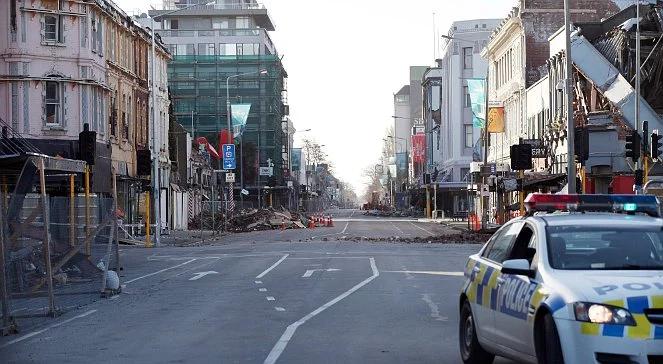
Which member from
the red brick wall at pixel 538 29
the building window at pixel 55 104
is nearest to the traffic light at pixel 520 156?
the building window at pixel 55 104

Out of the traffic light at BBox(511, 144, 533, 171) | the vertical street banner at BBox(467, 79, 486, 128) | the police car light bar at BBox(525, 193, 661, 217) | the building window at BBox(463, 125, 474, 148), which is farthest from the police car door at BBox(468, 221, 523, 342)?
the building window at BBox(463, 125, 474, 148)

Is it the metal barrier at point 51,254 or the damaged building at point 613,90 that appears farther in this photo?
the damaged building at point 613,90

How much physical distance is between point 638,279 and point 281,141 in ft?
360

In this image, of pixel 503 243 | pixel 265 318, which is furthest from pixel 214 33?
pixel 503 243

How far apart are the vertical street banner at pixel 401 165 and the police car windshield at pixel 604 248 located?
14435cm

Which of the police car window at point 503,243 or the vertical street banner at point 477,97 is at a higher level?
the vertical street banner at point 477,97

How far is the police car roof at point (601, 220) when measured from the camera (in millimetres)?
9773

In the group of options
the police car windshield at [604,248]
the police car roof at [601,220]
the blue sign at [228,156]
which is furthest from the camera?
the blue sign at [228,156]

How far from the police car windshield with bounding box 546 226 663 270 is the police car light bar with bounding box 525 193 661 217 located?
1.04 metres

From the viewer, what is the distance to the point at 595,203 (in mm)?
10891

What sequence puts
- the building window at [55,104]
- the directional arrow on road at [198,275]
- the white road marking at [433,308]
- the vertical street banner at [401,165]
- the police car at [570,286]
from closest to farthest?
the police car at [570,286] → the white road marking at [433,308] → the directional arrow on road at [198,275] → the building window at [55,104] → the vertical street banner at [401,165]

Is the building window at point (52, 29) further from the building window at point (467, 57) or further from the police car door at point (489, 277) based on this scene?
the building window at point (467, 57)

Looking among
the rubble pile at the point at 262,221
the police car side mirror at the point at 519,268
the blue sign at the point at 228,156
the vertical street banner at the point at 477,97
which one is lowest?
the rubble pile at the point at 262,221

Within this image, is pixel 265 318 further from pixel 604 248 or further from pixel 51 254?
pixel 604 248
